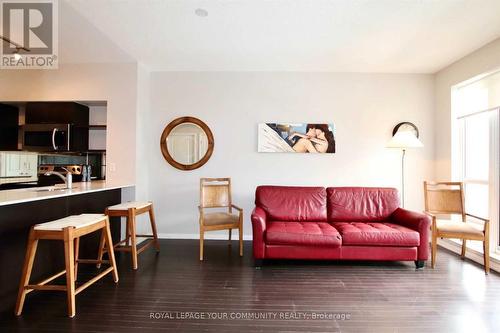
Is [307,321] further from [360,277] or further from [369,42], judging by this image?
[369,42]

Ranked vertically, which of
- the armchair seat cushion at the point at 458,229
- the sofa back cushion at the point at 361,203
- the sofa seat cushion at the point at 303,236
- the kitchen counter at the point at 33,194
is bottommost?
the sofa seat cushion at the point at 303,236

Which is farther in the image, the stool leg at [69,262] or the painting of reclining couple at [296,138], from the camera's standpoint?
the painting of reclining couple at [296,138]

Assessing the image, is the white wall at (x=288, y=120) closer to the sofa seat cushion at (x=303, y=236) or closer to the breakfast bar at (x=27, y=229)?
the sofa seat cushion at (x=303, y=236)

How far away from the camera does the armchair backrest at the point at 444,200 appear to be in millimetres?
3082

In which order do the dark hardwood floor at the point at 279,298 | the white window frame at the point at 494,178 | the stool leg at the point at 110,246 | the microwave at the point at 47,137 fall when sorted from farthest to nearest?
1. the microwave at the point at 47,137
2. the white window frame at the point at 494,178
3. the stool leg at the point at 110,246
4. the dark hardwood floor at the point at 279,298

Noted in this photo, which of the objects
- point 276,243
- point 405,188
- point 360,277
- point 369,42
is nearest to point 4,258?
point 276,243

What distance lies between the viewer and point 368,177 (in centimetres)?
371

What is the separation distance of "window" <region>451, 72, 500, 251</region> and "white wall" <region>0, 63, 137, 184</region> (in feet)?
15.0

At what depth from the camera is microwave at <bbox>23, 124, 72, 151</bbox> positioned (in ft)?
11.5

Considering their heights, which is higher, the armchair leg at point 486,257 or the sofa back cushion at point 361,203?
the sofa back cushion at point 361,203

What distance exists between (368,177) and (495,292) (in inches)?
72.4

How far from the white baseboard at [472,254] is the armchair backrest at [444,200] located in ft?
1.41

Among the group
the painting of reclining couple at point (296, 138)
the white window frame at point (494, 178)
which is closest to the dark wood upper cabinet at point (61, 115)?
the painting of reclining couple at point (296, 138)

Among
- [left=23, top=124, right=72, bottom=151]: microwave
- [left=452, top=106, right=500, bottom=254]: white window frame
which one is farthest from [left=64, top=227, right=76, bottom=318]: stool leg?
[left=452, top=106, right=500, bottom=254]: white window frame
